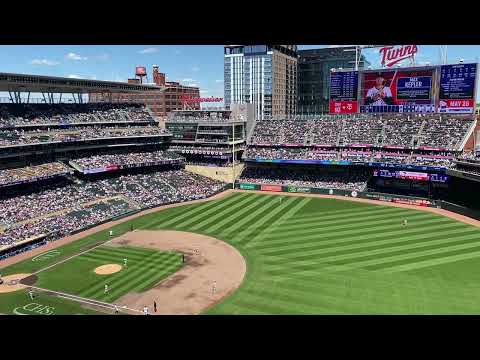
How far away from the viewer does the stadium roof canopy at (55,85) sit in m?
64.0

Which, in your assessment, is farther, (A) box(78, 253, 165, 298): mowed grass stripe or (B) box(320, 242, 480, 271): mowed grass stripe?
(B) box(320, 242, 480, 271): mowed grass stripe

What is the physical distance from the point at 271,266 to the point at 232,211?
23206 mm

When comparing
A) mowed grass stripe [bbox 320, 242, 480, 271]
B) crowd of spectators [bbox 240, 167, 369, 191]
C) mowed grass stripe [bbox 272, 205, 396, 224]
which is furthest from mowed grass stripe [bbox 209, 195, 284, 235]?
mowed grass stripe [bbox 320, 242, 480, 271]

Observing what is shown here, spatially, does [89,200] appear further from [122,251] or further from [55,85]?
[55,85]

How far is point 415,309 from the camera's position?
31812 mm

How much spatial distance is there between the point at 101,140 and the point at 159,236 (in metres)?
31.7

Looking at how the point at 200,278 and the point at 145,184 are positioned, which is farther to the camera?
the point at 145,184

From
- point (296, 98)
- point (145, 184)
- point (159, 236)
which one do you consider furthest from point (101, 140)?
point (296, 98)

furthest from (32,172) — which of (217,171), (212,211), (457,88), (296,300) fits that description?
(457,88)

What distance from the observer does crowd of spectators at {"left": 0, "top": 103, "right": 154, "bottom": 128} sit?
68812mm

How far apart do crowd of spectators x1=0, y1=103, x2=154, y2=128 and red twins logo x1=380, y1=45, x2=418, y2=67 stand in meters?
49.2

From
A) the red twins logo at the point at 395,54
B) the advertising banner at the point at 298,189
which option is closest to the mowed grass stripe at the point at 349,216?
the advertising banner at the point at 298,189

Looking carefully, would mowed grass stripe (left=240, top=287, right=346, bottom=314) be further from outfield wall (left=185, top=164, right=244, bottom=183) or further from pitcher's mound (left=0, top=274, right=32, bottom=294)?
outfield wall (left=185, top=164, right=244, bottom=183)
